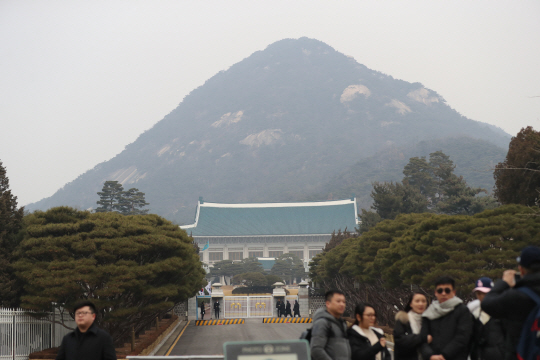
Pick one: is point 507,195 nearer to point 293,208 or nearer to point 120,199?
point 120,199

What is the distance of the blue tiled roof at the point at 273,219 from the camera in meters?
84.9

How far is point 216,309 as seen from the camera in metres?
37.5

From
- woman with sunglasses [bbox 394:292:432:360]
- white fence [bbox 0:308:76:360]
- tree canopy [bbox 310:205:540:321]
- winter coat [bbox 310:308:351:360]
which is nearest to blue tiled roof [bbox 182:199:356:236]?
tree canopy [bbox 310:205:540:321]

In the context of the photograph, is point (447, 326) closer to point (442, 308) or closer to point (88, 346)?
point (442, 308)

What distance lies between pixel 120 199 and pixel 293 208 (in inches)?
1112

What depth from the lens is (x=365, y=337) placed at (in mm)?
6090

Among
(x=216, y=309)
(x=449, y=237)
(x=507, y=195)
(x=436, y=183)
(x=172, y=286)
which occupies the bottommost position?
(x=216, y=309)

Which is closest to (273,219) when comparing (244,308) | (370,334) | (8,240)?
(244,308)

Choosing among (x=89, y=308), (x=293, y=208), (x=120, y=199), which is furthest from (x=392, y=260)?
(x=293, y=208)

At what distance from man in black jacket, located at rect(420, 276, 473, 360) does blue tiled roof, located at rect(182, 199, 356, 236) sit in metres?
77.4

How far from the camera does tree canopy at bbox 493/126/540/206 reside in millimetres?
21297

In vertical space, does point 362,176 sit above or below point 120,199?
above

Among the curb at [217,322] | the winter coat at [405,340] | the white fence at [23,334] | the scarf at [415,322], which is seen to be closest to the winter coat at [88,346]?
the winter coat at [405,340]

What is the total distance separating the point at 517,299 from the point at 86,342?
385 cm
